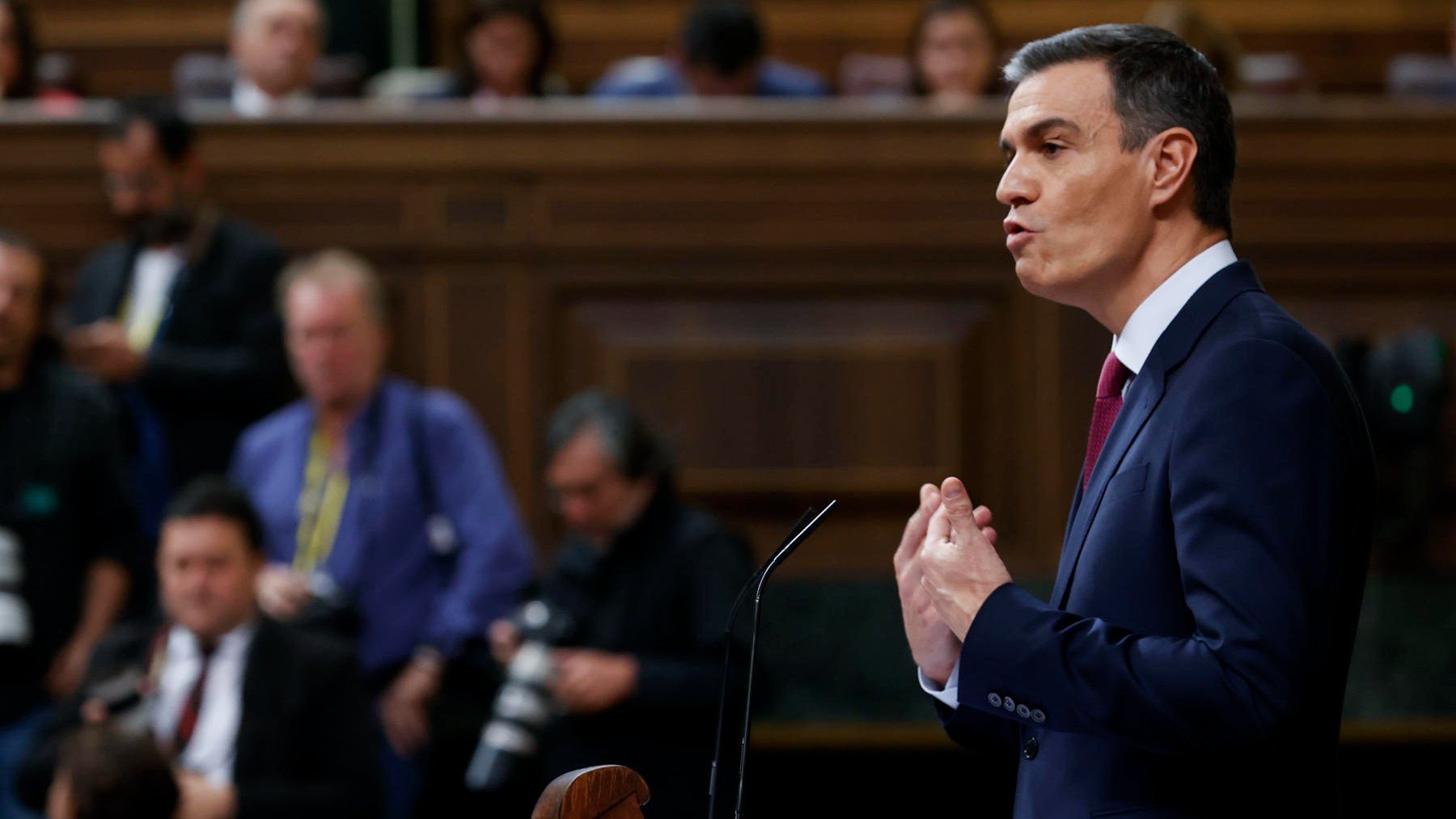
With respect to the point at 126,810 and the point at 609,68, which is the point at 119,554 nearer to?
the point at 126,810

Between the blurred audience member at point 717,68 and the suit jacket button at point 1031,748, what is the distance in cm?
332

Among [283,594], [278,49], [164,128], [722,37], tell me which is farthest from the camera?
[278,49]

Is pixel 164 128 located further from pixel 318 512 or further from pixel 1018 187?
pixel 1018 187

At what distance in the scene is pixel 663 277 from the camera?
4.39m

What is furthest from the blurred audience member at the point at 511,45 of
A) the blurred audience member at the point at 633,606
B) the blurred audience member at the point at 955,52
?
the blurred audience member at the point at 633,606

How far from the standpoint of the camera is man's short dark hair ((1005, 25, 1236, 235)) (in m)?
1.41

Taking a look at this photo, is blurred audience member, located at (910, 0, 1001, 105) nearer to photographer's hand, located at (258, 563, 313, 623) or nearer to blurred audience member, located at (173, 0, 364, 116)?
blurred audience member, located at (173, 0, 364, 116)

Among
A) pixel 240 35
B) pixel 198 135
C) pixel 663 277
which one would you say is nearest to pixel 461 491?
pixel 663 277

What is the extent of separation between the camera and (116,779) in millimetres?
2936

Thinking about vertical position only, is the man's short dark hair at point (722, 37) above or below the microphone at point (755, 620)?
above

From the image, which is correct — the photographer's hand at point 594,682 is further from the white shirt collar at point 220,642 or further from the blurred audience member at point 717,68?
the blurred audience member at point 717,68

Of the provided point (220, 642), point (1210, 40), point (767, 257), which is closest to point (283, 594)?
point (220, 642)

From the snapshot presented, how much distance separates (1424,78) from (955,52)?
1.24 metres

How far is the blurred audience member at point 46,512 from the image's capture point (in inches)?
143
